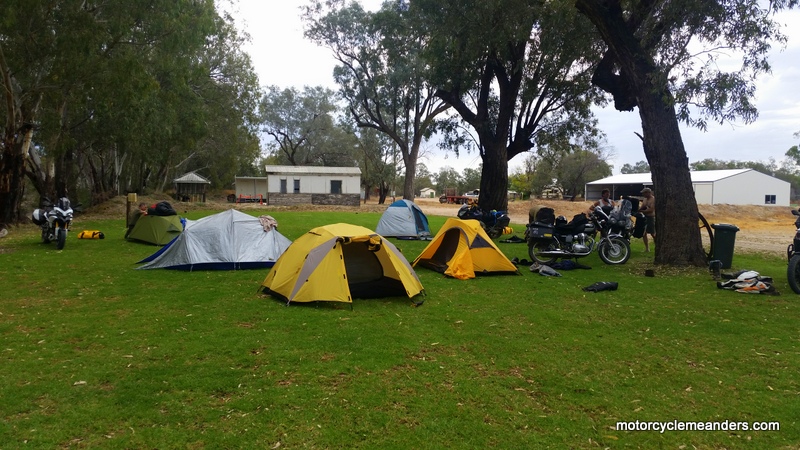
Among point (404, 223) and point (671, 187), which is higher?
point (671, 187)

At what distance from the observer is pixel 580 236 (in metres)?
10.4

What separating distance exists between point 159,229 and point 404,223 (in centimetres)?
701

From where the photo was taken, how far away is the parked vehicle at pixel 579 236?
409 inches

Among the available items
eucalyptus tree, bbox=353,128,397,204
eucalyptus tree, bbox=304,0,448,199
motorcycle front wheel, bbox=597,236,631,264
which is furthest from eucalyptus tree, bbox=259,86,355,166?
motorcycle front wheel, bbox=597,236,631,264

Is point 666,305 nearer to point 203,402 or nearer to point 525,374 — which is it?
point 525,374

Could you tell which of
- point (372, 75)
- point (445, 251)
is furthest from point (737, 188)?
point (445, 251)

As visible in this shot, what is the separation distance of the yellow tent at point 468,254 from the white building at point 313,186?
2881cm

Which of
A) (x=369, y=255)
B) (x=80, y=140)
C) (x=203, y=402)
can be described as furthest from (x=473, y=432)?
(x=80, y=140)

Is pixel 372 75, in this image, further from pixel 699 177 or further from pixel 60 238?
pixel 699 177

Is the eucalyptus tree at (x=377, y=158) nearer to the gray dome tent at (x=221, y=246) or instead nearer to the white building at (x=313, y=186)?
the white building at (x=313, y=186)

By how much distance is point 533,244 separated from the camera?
1091 centimetres

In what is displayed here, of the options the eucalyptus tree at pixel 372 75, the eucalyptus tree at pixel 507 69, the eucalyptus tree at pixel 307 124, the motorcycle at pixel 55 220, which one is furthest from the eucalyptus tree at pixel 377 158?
the motorcycle at pixel 55 220

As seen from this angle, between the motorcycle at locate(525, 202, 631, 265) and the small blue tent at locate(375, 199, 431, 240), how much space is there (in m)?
4.96

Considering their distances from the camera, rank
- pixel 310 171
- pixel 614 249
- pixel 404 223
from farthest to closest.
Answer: pixel 310 171
pixel 404 223
pixel 614 249
